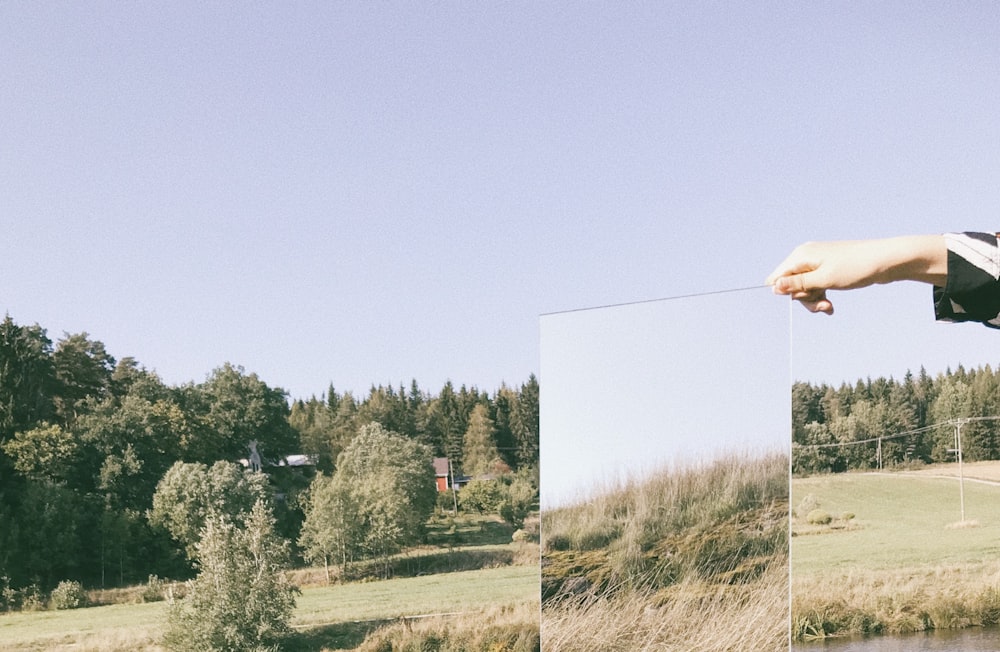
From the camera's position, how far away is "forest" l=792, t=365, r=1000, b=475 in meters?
13.1

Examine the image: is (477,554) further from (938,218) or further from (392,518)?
(938,218)

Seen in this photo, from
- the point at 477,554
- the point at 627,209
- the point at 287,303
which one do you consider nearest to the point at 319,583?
the point at 477,554

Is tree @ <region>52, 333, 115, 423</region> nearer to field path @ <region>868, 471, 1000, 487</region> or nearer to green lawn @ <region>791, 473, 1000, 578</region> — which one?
green lawn @ <region>791, 473, 1000, 578</region>

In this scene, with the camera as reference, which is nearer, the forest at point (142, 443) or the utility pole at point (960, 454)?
the forest at point (142, 443)

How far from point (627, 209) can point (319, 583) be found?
6.27 meters

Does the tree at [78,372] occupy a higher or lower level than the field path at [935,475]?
higher

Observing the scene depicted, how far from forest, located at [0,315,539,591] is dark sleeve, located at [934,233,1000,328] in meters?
13.3

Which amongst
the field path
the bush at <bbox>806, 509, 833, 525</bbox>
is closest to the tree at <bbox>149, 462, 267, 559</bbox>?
the bush at <bbox>806, 509, 833, 525</bbox>

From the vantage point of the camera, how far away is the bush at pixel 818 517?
44.2 feet

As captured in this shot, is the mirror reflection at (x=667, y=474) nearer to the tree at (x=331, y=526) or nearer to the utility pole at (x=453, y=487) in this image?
the tree at (x=331, y=526)

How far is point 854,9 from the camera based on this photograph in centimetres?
1349

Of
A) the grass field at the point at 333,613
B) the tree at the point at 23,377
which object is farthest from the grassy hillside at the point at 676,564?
the tree at the point at 23,377

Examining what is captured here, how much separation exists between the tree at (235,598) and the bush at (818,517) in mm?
6261

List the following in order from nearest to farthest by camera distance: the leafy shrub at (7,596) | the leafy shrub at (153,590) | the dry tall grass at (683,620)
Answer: the dry tall grass at (683,620) → the leafy shrub at (7,596) → the leafy shrub at (153,590)
